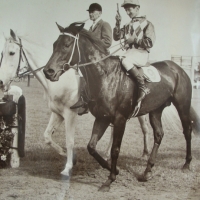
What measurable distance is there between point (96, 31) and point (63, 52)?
60 centimetres

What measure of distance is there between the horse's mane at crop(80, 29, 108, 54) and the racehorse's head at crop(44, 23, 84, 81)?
77 mm

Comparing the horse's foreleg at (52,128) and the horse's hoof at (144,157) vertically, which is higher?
the horse's foreleg at (52,128)

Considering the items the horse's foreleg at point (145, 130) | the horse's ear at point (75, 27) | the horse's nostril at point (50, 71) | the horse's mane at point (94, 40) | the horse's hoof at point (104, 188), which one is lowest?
the horse's hoof at point (104, 188)

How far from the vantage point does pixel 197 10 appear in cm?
390

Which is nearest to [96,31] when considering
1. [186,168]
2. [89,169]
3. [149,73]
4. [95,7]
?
[95,7]

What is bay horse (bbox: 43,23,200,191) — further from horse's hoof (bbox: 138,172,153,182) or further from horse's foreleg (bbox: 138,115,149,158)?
horse's foreleg (bbox: 138,115,149,158)

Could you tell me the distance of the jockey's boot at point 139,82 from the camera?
3750 millimetres

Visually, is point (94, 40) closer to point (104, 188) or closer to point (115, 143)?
point (115, 143)

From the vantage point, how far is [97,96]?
12.2 feet

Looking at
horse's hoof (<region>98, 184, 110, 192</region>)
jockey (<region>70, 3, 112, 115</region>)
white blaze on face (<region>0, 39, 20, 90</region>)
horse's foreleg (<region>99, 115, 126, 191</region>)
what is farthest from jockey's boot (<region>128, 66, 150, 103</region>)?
white blaze on face (<region>0, 39, 20, 90</region>)

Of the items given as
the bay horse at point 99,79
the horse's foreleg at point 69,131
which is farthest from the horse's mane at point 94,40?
the horse's foreleg at point 69,131

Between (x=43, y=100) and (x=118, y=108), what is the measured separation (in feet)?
3.25

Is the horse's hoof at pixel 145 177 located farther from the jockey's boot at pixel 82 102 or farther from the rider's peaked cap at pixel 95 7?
the rider's peaked cap at pixel 95 7

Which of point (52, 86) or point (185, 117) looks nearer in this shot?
point (52, 86)
